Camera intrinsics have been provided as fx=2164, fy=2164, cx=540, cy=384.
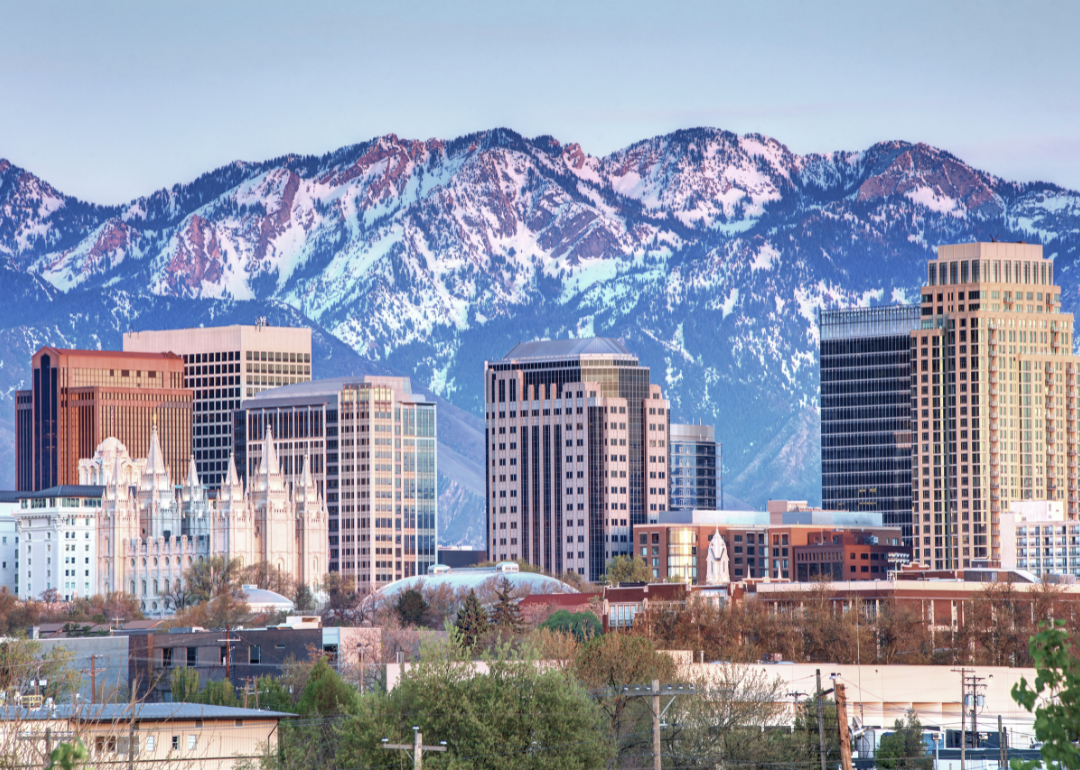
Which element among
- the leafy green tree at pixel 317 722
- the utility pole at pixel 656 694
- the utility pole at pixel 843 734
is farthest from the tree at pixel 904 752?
the utility pole at pixel 843 734

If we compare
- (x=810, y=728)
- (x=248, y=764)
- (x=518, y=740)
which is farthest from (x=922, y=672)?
(x=248, y=764)

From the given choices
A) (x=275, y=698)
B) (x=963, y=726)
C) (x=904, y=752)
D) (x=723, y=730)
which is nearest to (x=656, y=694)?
(x=963, y=726)

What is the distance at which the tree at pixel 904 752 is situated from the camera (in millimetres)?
135250

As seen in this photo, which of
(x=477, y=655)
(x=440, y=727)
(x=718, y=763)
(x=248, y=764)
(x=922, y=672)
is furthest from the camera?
(x=477, y=655)

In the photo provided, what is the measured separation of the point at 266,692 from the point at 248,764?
65.7 meters

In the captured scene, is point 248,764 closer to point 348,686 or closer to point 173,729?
point 173,729

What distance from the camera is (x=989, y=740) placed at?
6038 inches

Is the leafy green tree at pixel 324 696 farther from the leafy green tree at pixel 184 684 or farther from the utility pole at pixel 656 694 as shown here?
the utility pole at pixel 656 694

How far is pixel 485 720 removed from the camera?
107125 mm

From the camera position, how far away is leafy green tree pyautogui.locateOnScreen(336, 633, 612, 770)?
105125mm

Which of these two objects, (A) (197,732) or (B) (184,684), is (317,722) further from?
(B) (184,684)

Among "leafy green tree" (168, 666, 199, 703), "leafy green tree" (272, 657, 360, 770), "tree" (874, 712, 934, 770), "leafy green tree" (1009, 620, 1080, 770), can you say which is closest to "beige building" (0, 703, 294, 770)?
"leafy green tree" (272, 657, 360, 770)

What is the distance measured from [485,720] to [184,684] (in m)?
83.8

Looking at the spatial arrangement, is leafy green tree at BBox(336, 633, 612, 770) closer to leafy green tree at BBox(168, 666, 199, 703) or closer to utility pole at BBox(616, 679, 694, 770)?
utility pole at BBox(616, 679, 694, 770)
